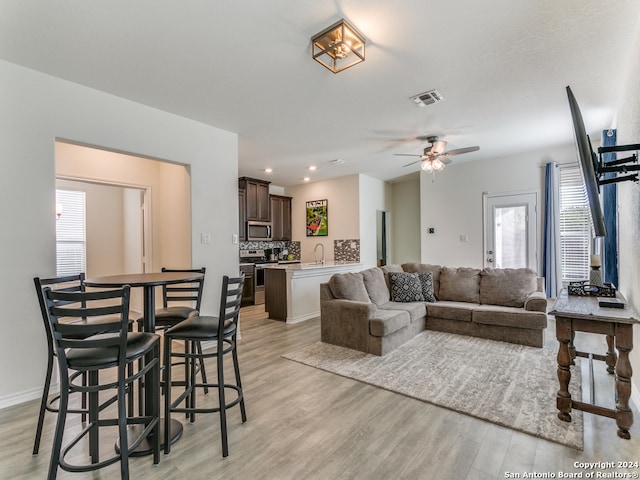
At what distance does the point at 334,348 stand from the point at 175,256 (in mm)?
2489

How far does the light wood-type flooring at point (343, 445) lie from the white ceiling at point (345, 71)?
2738 mm

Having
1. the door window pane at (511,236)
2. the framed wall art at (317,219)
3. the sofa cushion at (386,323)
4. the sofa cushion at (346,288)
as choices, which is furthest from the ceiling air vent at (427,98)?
the framed wall art at (317,219)

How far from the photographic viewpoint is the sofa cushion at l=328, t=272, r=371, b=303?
3.89 metres

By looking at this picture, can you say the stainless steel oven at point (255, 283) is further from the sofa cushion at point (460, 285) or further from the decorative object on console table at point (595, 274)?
the decorative object on console table at point (595, 274)

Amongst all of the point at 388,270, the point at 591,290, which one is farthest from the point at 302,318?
Answer: the point at 591,290

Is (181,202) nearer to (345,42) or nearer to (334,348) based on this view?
(334,348)

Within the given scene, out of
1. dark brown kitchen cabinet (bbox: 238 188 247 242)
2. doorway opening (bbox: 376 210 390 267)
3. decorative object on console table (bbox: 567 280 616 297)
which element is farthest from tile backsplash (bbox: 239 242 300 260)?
decorative object on console table (bbox: 567 280 616 297)

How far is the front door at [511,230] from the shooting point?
17.7ft

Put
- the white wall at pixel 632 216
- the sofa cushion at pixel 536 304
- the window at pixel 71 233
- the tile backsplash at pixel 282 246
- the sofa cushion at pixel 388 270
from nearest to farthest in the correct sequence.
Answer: the white wall at pixel 632 216
the sofa cushion at pixel 536 304
the sofa cushion at pixel 388 270
the window at pixel 71 233
the tile backsplash at pixel 282 246

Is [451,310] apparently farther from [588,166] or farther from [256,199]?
[256,199]

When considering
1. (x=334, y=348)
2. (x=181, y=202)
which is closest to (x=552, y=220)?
(x=334, y=348)

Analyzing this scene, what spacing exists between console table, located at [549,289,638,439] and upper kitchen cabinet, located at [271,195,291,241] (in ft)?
19.9

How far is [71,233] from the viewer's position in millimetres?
5293

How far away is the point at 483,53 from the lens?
8.30 feet
